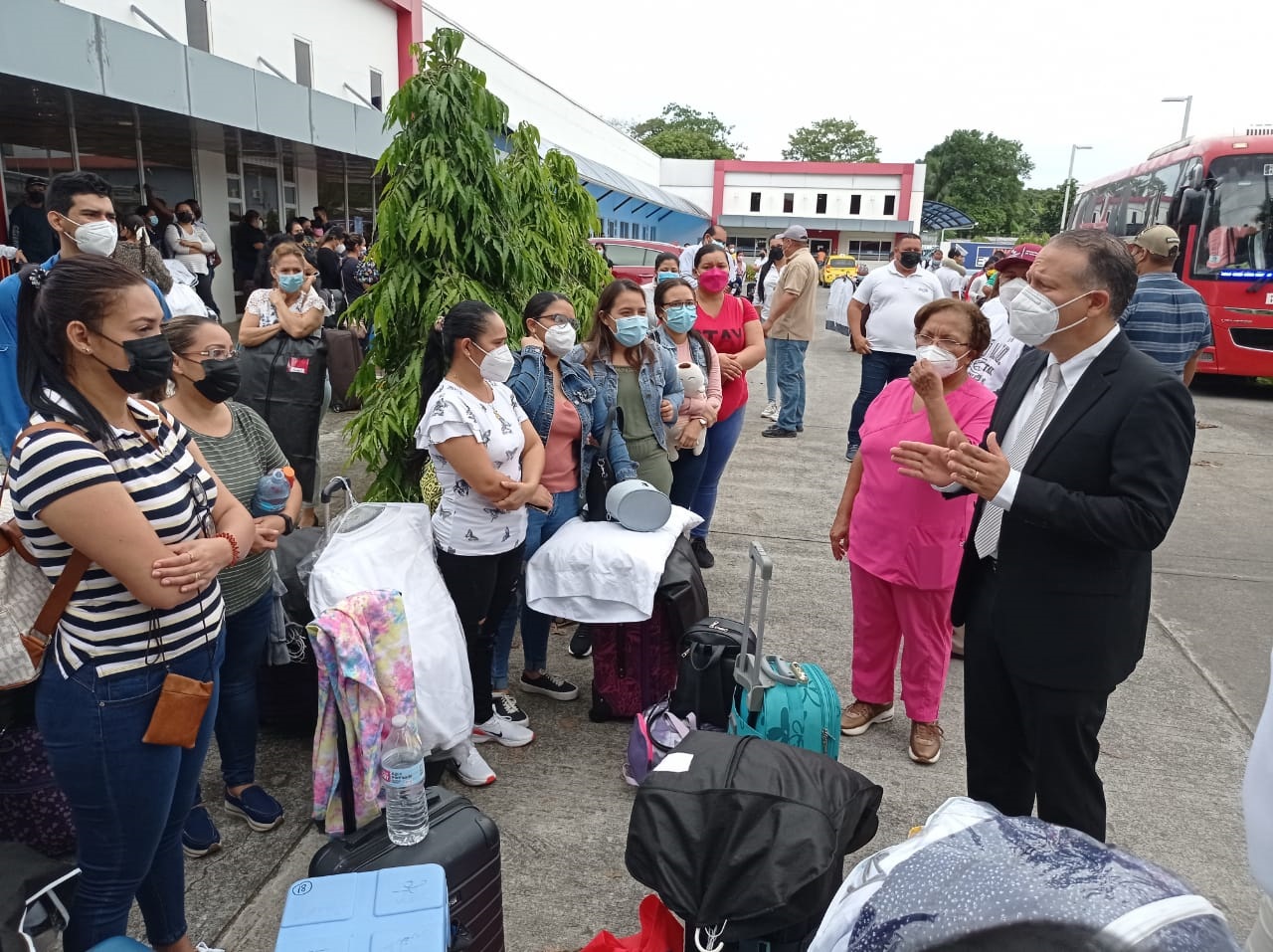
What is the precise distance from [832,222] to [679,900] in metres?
53.9

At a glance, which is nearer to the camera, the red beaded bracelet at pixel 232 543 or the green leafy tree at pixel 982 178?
the red beaded bracelet at pixel 232 543

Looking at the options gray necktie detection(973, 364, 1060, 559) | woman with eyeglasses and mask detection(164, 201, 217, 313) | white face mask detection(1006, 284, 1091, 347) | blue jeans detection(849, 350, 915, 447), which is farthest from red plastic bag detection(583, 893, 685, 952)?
woman with eyeglasses and mask detection(164, 201, 217, 313)

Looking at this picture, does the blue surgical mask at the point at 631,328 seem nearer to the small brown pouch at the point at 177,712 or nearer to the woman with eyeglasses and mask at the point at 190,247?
the small brown pouch at the point at 177,712

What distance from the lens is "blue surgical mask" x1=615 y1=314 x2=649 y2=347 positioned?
398 centimetres

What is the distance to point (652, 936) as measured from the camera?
6.98ft

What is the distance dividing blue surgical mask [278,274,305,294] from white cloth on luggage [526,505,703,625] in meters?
2.57

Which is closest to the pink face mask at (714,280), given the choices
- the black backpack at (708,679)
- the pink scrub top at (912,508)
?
the pink scrub top at (912,508)

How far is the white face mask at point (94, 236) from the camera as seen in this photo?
3332 mm

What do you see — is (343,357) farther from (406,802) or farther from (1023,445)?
(1023,445)

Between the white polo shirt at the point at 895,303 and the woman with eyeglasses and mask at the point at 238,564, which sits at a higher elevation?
the white polo shirt at the point at 895,303

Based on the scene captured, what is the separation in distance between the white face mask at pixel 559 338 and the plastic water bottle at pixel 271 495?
4.29ft

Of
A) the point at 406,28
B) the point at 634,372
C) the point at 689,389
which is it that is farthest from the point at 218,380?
the point at 406,28

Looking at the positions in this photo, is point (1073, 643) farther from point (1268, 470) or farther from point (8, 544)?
point (1268, 470)

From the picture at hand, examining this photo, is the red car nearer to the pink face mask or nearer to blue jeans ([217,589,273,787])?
the pink face mask
